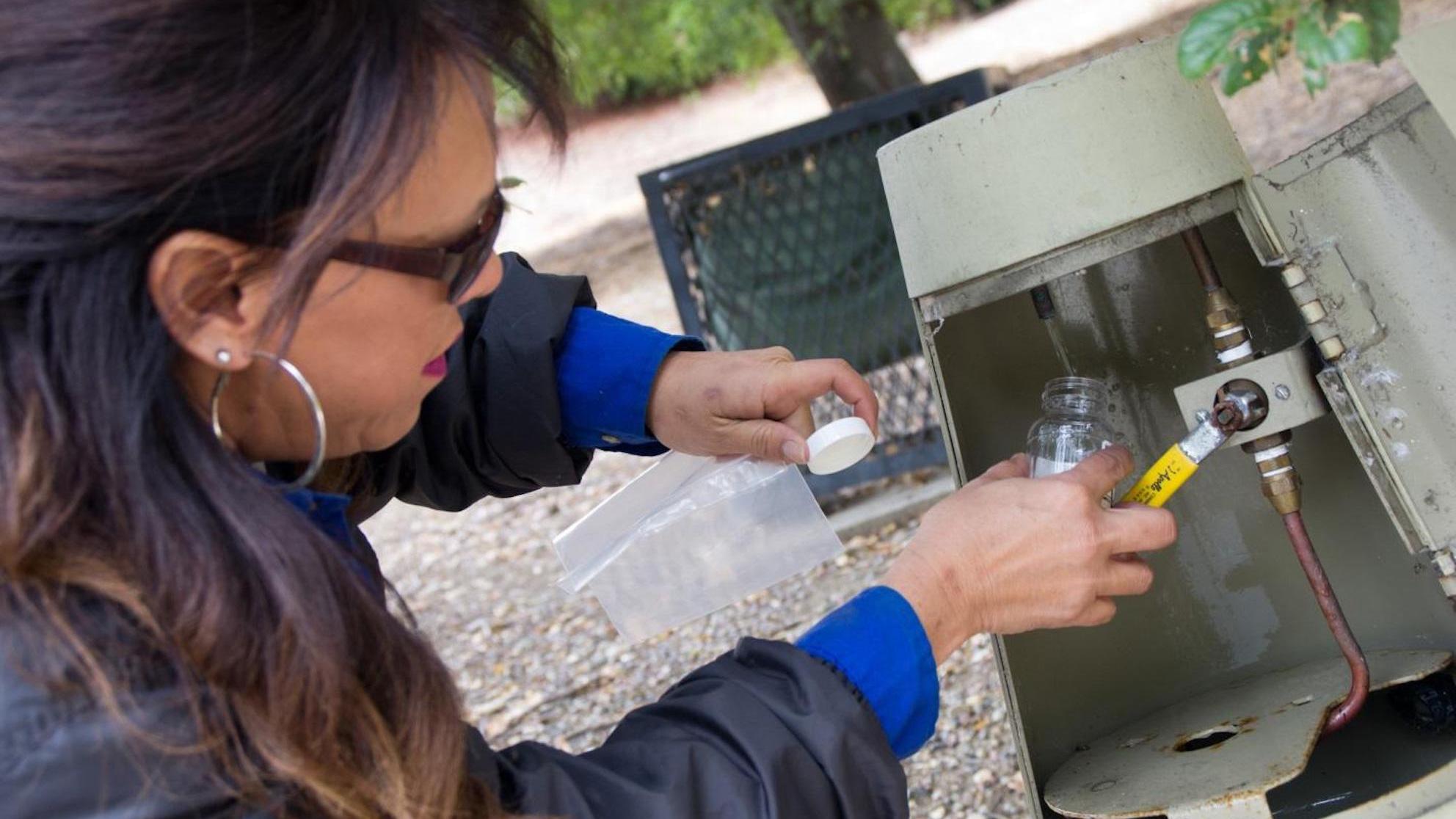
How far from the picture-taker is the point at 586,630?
402cm

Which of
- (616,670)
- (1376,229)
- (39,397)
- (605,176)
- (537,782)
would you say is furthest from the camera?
(605,176)

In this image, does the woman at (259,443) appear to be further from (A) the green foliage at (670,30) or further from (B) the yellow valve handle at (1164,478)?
(A) the green foliage at (670,30)

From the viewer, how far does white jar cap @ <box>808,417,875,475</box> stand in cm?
167

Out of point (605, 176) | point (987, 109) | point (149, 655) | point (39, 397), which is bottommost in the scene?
point (149, 655)

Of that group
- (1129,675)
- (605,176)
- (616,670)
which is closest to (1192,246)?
(1129,675)

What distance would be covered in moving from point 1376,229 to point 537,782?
39.5 inches

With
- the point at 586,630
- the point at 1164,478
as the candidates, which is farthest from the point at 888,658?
the point at 586,630

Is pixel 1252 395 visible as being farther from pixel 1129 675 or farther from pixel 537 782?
pixel 537 782

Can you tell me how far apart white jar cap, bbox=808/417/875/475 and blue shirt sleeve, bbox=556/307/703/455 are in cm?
27

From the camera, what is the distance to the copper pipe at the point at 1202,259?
165 centimetres

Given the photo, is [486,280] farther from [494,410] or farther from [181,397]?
[494,410]

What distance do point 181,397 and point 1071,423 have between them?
3.57 ft

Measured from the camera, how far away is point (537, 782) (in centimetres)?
130

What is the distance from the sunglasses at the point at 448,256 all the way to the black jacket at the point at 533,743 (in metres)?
0.35
